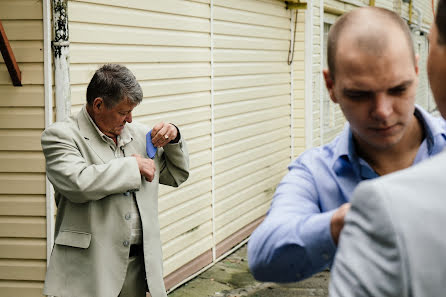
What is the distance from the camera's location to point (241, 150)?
948 cm

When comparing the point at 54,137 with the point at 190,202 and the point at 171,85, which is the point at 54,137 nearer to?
the point at 171,85

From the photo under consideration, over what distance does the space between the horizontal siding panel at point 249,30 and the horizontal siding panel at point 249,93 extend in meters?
0.75

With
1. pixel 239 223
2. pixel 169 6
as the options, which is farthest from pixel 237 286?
pixel 169 6

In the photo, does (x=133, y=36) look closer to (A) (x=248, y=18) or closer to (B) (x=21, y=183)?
(B) (x=21, y=183)

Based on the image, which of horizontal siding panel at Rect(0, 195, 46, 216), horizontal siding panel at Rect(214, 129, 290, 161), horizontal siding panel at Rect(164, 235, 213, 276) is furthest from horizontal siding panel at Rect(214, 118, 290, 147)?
horizontal siding panel at Rect(0, 195, 46, 216)

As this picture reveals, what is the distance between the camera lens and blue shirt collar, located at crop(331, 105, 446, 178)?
1.97m

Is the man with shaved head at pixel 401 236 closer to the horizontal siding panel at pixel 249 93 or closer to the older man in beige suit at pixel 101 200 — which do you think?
the older man in beige suit at pixel 101 200

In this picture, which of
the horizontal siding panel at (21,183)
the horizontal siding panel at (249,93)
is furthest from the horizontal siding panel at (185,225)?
the horizontal siding panel at (21,183)

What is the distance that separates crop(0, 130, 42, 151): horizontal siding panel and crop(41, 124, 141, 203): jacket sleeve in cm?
103

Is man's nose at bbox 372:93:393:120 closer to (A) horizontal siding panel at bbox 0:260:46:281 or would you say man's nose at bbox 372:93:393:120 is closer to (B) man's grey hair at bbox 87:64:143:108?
(B) man's grey hair at bbox 87:64:143:108

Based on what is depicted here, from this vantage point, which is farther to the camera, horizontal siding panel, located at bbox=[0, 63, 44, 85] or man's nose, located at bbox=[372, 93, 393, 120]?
horizontal siding panel, located at bbox=[0, 63, 44, 85]

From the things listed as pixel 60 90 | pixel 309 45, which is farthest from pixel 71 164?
pixel 309 45

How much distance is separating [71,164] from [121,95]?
537 mm

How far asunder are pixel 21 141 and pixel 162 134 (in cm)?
133
